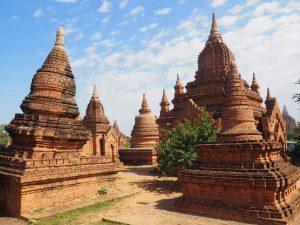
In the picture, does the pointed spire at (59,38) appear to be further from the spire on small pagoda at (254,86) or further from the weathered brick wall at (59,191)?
the spire on small pagoda at (254,86)

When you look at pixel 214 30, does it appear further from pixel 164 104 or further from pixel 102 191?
pixel 102 191

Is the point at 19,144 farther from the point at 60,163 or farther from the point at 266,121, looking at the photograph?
the point at 266,121

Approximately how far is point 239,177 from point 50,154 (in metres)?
7.27

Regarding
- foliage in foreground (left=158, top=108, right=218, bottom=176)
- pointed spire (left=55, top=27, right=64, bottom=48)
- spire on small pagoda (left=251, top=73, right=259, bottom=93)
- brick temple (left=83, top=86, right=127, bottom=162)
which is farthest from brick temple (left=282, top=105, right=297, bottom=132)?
pointed spire (left=55, top=27, right=64, bottom=48)

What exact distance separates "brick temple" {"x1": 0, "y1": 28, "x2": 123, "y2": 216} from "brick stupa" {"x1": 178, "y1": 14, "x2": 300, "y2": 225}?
4.12m

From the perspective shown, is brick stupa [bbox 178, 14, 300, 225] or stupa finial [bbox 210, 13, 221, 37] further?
stupa finial [bbox 210, 13, 221, 37]

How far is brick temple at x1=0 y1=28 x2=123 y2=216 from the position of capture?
10078 millimetres

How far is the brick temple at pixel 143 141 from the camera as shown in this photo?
27.5m

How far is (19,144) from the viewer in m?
12.3

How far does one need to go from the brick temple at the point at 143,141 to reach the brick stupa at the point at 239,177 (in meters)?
16.6

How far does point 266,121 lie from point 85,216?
47.5 feet

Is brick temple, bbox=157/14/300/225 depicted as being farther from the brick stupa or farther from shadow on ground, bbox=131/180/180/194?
shadow on ground, bbox=131/180/180/194

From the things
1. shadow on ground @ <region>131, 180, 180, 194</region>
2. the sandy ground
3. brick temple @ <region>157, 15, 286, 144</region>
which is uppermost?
brick temple @ <region>157, 15, 286, 144</region>

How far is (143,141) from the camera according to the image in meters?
30.2
